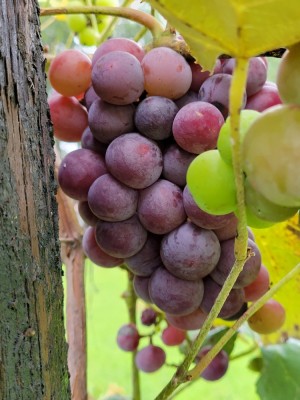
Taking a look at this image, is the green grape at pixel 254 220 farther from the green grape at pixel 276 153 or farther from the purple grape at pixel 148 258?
the purple grape at pixel 148 258

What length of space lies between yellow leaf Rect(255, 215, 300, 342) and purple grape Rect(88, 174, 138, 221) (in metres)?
0.22

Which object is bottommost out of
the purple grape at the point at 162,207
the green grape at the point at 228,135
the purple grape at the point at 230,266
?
the purple grape at the point at 230,266

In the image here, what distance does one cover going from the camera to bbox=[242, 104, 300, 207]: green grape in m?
0.23

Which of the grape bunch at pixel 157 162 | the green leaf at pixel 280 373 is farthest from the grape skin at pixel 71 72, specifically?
the green leaf at pixel 280 373

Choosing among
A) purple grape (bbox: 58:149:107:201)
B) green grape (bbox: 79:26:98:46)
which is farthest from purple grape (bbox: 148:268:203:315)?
green grape (bbox: 79:26:98:46)

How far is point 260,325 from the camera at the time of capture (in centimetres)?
62

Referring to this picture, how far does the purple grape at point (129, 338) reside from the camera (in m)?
0.72

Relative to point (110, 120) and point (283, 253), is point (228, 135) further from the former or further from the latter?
point (283, 253)

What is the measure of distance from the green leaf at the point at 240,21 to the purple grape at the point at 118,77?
220 millimetres

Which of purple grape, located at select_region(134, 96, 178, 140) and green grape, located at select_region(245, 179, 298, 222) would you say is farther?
purple grape, located at select_region(134, 96, 178, 140)

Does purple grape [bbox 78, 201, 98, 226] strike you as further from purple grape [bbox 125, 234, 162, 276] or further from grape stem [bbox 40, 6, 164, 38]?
grape stem [bbox 40, 6, 164, 38]

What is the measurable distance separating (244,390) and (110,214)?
7.48 feet

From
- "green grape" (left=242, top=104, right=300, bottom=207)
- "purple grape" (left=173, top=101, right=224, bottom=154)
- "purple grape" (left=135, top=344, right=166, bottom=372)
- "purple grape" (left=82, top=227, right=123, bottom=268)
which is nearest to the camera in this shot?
"green grape" (left=242, top=104, right=300, bottom=207)

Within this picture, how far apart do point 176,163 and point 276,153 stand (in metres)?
0.26
